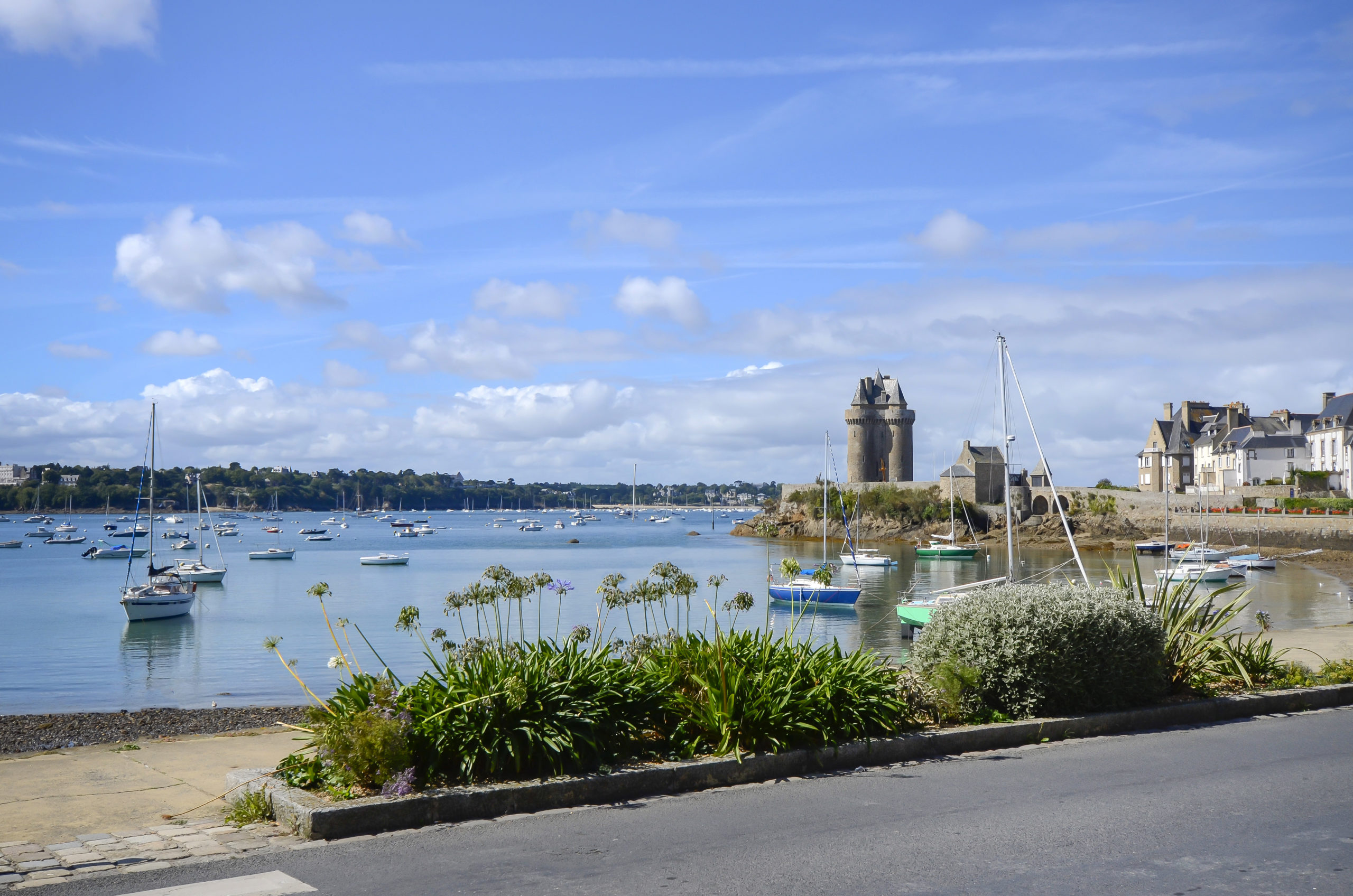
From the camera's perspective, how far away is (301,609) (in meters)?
46.8

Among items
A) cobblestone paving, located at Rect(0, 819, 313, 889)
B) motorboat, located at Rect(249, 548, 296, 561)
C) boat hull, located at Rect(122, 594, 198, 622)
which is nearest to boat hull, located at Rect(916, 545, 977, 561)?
motorboat, located at Rect(249, 548, 296, 561)

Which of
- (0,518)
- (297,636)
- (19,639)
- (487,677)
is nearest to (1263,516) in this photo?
(297,636)

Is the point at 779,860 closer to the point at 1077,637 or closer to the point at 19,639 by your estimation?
the point at 1077,637

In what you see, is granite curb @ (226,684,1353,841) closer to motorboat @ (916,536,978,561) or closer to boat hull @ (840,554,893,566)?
boat hull @ (840,554,893,566)

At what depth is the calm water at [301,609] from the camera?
84.4ft

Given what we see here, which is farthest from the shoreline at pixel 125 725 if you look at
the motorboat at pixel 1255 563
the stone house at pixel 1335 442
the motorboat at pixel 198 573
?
the stone house at pixel 1335 442

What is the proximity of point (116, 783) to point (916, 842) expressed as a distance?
6549 mm

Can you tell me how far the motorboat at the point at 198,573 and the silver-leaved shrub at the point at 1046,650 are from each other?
56.3 meters

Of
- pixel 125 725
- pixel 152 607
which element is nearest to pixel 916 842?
pixel 125 725

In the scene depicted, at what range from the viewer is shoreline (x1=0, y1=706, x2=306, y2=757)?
50.6 ft

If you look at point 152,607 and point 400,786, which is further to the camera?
point 152,607

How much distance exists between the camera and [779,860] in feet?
18.8

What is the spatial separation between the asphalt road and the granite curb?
0.14 m

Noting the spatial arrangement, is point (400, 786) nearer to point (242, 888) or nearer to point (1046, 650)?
point (242, 888)
